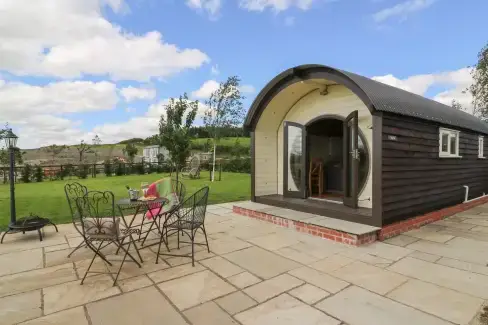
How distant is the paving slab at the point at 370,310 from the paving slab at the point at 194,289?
0.91 meters

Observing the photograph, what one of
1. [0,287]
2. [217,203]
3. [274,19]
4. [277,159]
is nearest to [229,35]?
[274,19]

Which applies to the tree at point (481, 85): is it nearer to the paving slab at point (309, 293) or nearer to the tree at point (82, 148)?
the paving slab at point (309, 293)

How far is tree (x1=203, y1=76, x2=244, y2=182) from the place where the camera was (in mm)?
13914

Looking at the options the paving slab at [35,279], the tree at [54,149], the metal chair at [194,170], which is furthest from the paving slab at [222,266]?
the tree at [54,149]

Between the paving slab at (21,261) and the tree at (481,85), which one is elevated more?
the tree at (481,85)

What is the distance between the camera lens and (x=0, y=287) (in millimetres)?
2717

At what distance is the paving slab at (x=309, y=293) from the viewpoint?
8.07 feet

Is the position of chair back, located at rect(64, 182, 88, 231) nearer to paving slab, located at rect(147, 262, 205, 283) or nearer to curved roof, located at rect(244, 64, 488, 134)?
paving slab, located at rect(147, 262, 205, 283)

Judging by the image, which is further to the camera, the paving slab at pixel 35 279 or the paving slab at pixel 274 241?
the paving slab at pixel 274 241

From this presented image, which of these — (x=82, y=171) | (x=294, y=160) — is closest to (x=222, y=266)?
(x=294, y=160)

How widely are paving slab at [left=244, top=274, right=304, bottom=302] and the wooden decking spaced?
221cm

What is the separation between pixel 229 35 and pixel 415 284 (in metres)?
8.54

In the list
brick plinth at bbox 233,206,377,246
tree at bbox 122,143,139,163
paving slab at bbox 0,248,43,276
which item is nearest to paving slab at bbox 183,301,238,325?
paving slab at bbox 0,248,43,276

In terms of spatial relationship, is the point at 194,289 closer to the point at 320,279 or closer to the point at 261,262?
the point at 261,262
